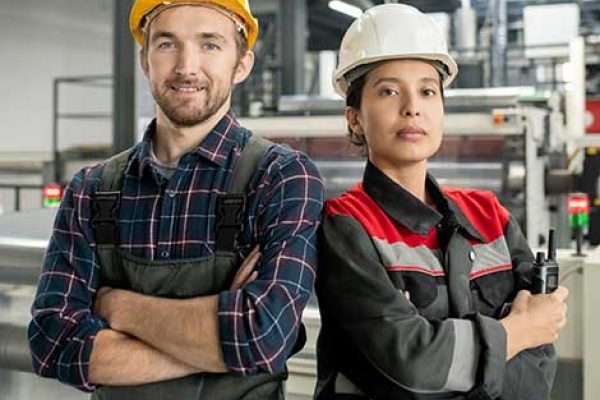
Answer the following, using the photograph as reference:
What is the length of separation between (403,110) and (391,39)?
0.12 metres

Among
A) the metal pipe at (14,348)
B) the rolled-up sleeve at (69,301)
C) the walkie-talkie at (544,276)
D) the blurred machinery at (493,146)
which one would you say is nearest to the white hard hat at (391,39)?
the walkie-talkie at (544,276)

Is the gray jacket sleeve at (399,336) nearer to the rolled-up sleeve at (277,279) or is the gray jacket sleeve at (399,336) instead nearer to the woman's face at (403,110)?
the rolled-up sleeve at (277,279)

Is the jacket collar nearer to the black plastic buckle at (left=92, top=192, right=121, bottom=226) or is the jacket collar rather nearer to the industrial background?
the industrial background

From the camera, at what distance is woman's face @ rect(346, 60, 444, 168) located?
3.72 ft

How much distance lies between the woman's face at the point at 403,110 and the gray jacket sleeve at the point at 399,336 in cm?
16

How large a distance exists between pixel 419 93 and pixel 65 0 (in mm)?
8517

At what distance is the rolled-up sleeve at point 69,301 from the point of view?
1.07 meters

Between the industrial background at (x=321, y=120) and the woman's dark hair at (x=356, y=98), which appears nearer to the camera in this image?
the woman's dark hair at (x=356, y=98)

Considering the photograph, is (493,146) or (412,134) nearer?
(412,134)

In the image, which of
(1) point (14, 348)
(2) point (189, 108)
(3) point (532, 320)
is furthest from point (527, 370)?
(1) point (14, 348)

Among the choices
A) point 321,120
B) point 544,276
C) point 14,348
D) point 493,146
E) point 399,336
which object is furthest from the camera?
point 321,120

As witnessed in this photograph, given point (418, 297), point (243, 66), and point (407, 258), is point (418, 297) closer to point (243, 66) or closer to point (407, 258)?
point (407, 258)

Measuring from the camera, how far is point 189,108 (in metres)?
1.13

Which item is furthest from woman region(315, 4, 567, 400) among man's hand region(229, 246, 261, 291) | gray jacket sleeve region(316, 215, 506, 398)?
man's hand region(229, 246, 261, 291)
